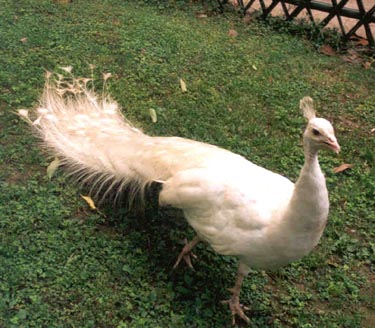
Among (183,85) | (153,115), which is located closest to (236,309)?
(153,115)

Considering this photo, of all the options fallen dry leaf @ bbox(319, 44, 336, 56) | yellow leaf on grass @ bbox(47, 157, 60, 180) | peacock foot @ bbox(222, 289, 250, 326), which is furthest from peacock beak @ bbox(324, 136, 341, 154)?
fallen dry leaf @ bbox(319, 44, 336, 56)

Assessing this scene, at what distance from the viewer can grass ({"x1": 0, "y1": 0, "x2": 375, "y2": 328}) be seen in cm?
305

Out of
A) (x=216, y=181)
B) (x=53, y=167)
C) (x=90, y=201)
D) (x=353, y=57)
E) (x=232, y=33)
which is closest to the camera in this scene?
(x=216, y=181)

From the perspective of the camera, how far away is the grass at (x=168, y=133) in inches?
120

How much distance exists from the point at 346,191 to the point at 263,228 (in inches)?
60.4

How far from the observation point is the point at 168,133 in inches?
169

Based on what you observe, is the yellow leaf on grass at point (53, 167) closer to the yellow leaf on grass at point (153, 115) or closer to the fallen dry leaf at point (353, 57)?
the yellow leaf on grass at point (153, 115)

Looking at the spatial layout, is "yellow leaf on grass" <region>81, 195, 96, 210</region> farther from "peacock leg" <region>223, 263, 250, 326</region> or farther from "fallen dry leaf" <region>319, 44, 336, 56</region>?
"fallen dry leaf" <region>319, 44, 336, 56</region>

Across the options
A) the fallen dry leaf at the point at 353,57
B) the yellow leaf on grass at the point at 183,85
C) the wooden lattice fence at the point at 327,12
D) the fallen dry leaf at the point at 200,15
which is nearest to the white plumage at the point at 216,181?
the yellow leaf on grass at the point at 183,85

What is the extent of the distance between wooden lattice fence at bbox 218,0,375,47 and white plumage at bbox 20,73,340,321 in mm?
2976

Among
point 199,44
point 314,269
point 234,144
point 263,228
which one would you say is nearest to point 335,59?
point 199,44

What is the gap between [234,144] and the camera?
13.9ft

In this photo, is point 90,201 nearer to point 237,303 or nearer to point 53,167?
point 53,167

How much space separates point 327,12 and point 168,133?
2682mm
